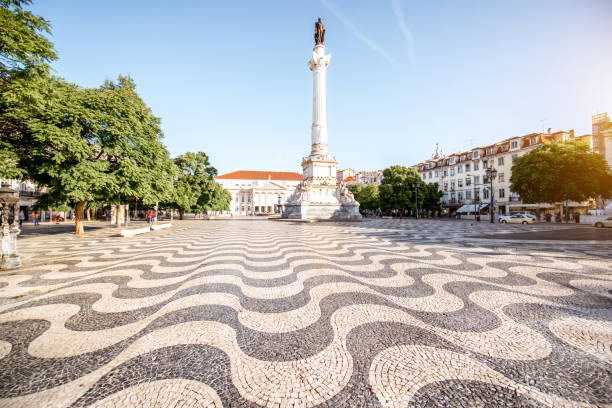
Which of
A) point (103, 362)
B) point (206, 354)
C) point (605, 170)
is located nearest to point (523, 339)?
point (206, 354)

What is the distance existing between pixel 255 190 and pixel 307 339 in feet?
319

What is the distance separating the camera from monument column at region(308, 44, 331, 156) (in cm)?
3112

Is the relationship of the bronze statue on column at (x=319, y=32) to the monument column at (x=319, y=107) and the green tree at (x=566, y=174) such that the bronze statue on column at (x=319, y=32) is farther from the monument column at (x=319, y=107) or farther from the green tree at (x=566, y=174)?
the green tree at (x=566, y=174)

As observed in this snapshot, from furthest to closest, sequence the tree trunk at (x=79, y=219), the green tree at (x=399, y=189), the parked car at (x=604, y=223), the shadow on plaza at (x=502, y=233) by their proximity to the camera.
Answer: the green tree at (x=399, y=189) → the parked car at (x=604, y=223) → the tree trunk at (x=79, y=219) → the shadow on plaza at (x=502, y=233)

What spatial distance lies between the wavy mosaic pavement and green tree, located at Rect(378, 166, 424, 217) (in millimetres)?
42685

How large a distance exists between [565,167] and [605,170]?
4.74m

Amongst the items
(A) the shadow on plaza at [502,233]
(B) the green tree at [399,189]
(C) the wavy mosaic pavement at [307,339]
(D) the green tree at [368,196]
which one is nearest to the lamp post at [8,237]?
(C) the wavy mosaic pavement at [307,339]

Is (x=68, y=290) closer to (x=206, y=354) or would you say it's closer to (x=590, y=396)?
(x=206, y=354)

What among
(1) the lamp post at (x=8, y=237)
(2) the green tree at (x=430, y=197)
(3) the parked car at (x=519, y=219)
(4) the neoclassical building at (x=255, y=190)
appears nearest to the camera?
(1) the lamp post at (x=8, y=237)

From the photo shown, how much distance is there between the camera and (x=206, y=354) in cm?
247

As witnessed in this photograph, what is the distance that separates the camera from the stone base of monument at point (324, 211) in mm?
29603

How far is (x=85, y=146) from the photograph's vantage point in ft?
40.9

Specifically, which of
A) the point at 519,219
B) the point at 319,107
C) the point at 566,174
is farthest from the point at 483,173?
the point at 319,107

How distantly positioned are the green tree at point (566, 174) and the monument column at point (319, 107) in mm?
24846
